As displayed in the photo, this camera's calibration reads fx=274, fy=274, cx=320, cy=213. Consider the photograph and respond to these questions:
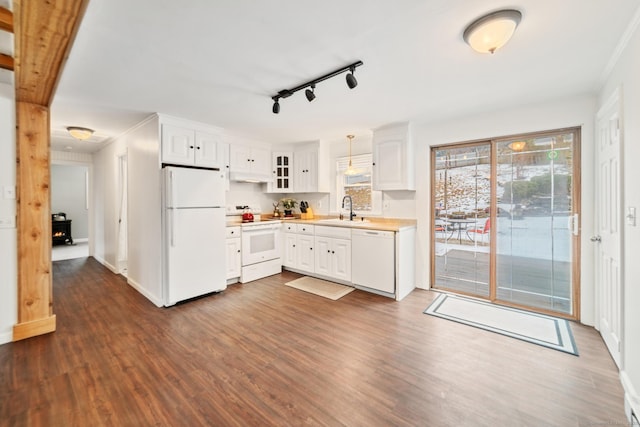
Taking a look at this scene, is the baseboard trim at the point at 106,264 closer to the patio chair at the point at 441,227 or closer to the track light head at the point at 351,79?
the track light head at the point at 351,79

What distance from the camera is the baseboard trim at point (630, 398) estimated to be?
5.27 feet

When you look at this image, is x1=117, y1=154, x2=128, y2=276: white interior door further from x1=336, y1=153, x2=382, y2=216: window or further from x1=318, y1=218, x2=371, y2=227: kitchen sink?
x1=336, y1=153, x2=382, y2=216: window

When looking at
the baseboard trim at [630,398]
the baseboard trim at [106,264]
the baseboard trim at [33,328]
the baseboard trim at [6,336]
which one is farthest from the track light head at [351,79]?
the baseboard trim at [106,264]

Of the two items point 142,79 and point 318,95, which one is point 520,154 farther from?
point 142,79

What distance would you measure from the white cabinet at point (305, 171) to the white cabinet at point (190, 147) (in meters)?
1.59

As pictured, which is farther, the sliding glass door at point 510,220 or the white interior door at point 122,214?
the white interior door at point 122,214

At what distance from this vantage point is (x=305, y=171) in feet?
16.7

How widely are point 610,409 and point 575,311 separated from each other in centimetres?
157

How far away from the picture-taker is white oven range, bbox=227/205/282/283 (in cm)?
433

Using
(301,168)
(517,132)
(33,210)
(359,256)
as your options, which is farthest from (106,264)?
(517,132)

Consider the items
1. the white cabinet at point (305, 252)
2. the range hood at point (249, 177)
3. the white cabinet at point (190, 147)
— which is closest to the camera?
the white cabinet at point (190, 147)

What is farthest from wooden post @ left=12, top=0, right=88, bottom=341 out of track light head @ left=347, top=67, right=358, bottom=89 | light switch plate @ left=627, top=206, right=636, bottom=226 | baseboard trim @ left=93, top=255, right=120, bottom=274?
light switch plate @ left=627, top=206, right=636, bottom=226

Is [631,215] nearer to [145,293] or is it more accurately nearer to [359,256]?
[359,256]

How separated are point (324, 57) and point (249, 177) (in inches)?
120
